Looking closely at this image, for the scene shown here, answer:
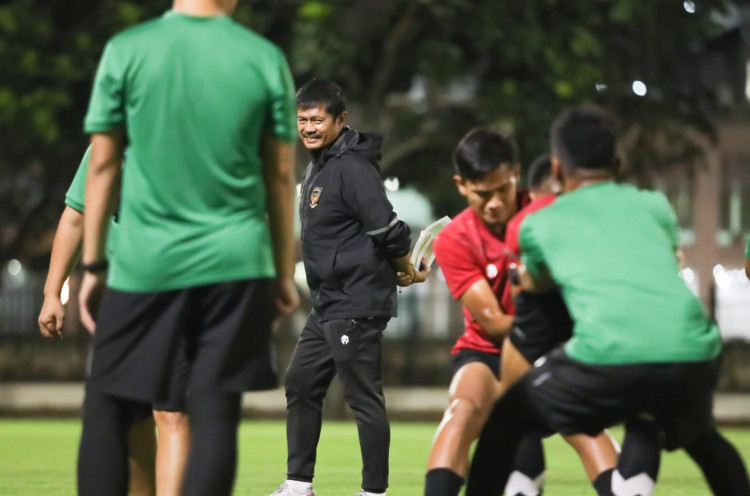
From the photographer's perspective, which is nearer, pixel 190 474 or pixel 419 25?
pixel 190 474

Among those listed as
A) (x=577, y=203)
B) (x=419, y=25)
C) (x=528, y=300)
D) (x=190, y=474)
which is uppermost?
(x=419, y=25)

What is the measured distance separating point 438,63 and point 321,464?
412 inches

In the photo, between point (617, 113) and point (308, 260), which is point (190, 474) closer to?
point (308, 260)

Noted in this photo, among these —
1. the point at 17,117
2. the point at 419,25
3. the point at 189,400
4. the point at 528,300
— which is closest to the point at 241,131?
the point at 189,400

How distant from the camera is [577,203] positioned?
17.4 ft

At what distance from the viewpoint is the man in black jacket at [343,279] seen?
8.02 meters

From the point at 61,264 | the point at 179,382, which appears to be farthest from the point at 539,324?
the point at 61,264

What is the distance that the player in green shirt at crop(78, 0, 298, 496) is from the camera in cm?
500

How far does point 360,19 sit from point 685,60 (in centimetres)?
607

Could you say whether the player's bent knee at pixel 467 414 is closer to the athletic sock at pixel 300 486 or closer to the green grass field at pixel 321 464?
the athletic sock at pixel 300 486

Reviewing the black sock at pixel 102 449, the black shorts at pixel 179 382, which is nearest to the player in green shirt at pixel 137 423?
the black shorts at pixel 179 382

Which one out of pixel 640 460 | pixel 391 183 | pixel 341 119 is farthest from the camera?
pixel 391 183

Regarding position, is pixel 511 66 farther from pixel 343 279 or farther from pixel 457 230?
pixel 457 230

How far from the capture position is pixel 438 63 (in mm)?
21500
